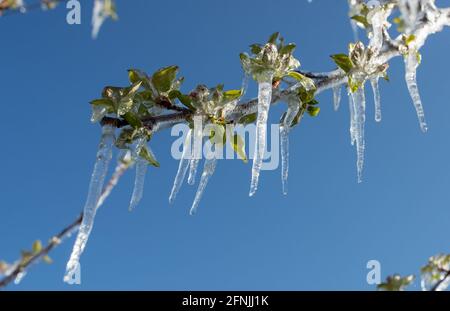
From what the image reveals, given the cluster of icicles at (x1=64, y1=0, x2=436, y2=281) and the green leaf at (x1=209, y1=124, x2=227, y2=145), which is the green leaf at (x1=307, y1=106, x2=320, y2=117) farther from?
the green leaf at (x1=209, y1=124, x2=227, y2=145)

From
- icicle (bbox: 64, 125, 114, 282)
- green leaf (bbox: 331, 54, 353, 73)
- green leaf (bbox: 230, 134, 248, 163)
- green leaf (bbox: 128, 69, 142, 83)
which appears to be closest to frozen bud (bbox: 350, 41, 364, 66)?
green leaf (bbox: 331, 54, 353, 73)

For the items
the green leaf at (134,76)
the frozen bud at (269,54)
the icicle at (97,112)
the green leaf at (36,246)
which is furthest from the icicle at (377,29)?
the green leaf at (36,246)

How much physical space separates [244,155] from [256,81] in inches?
8.6

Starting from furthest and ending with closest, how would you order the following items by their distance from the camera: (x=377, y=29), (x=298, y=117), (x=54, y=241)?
(x=54, y=241), (x=377, y=29), (x=298, y=117)

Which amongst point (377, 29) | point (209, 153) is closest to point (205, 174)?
point (209, 153)

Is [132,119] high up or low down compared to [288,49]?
down

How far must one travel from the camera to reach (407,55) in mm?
1664

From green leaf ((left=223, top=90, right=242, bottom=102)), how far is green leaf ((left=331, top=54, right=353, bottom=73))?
0.32 metres

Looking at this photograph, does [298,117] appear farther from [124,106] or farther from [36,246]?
[36,246]

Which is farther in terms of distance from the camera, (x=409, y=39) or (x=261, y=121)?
(x=409, y=39)

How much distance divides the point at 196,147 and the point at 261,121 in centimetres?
21

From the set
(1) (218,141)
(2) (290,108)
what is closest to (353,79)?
(2) (290,108)

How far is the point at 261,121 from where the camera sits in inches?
54.6

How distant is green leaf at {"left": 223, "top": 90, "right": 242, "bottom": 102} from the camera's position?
138cm
